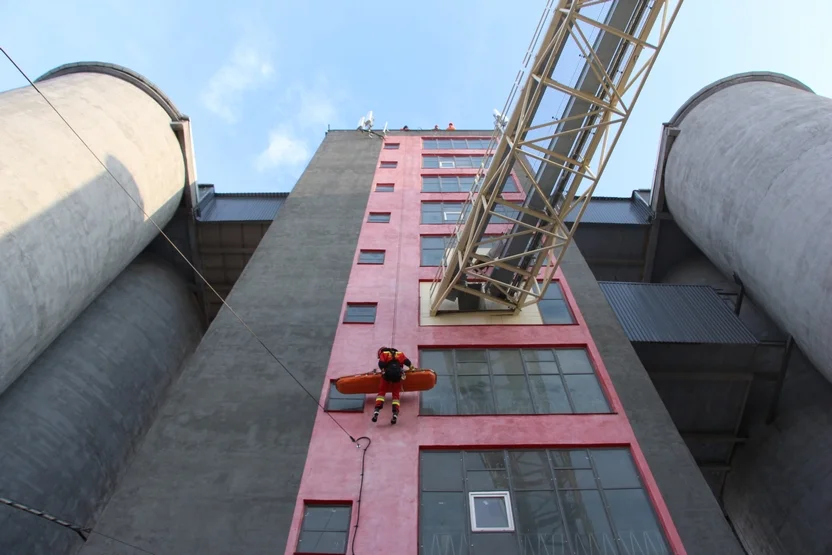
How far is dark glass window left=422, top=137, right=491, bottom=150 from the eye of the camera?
103ft

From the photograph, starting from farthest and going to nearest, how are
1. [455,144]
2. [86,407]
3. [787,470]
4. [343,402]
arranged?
[455,144]
[86,407]
[787,470]
[343,402]

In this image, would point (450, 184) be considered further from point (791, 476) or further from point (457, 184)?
point (791, 476)

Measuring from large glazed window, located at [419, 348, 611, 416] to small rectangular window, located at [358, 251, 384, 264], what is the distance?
5012 mm

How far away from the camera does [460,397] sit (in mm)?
14891

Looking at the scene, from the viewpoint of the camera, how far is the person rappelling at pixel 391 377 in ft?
45.8

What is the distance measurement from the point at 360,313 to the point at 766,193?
42.2 feet

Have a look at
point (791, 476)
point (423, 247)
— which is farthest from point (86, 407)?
point (791, 476)

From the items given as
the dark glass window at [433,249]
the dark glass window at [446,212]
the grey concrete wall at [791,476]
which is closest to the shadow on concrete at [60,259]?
the dark glass window at [433,249]

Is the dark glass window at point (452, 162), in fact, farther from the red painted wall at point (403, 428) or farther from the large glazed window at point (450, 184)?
the red painted wall at point (403, 428)

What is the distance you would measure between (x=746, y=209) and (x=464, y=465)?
13546 mm

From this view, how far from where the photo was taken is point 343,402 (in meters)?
14.7

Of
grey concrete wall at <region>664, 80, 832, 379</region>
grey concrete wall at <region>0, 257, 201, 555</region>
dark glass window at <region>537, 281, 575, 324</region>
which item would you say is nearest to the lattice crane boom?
dark glass window at <region>537, 281, 575, 324</region>

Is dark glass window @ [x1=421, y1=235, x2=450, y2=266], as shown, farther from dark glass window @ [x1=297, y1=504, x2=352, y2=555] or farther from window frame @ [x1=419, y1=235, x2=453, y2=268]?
dark glass window @ [x1=297, y1=504, x2=352, y2=555]

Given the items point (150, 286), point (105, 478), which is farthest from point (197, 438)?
point (150, 286)
